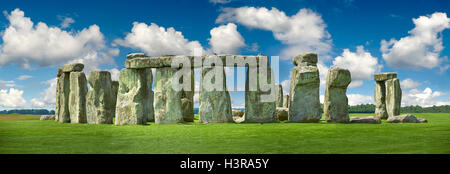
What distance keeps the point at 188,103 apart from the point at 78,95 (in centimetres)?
464

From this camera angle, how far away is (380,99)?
19.9 m

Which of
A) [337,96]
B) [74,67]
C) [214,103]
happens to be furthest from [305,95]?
[74,67]

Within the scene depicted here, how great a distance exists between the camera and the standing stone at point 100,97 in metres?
14.7

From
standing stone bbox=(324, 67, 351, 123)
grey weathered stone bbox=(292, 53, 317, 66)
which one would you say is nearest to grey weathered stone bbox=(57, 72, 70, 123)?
grey weathered stone bbox=(292, 53, 317, 66)

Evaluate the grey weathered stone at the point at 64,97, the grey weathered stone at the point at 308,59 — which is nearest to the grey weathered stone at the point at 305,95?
the grey weathered stone at the point at 308,59

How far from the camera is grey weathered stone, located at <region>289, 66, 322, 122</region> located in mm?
14289

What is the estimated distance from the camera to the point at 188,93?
16750 mm

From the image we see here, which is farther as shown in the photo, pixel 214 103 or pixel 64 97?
pixel 64 97

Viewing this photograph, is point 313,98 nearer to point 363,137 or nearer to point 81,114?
point 363,137

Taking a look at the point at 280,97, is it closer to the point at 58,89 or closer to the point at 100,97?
the point at 100,97

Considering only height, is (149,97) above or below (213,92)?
below

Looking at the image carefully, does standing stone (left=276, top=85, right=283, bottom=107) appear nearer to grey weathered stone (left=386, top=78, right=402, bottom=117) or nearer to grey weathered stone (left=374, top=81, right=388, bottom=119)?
grey weathered stone (left=374, top=81, right=388, bottom=119)

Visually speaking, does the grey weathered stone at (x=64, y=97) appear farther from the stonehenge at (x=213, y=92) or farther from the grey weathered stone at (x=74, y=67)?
the stonehenge at (x=213, y=92)

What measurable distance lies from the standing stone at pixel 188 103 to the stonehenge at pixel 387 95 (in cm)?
1008
